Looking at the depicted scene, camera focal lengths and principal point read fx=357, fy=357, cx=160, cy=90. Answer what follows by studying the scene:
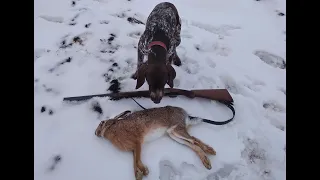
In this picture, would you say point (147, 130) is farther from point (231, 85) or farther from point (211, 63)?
point (211, 63)

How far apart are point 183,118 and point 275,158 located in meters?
0.79

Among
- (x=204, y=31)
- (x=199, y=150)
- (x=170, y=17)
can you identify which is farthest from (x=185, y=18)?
(x=199, y=150)

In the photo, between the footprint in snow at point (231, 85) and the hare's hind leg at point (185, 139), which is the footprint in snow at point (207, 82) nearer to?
the footprint in snow at point (231, 85)

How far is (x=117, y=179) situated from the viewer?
2.58 meters

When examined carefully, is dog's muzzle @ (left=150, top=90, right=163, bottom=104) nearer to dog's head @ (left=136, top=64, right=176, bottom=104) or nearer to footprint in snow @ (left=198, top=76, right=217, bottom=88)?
dog's head @ (left=136, top=64, right=176, bottom=104)

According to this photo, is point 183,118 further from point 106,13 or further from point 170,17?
point 106,13

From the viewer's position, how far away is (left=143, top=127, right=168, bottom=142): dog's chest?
9.20 feet

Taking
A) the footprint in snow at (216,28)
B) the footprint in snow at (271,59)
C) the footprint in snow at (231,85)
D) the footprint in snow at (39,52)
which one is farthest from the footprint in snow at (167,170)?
the footprint in snow at (216,28)

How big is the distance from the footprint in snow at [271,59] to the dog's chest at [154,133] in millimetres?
1521

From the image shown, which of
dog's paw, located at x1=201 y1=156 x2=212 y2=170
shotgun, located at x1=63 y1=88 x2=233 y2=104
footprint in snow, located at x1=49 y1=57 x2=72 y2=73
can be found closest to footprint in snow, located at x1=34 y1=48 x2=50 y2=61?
footprint in snow, located at x1=49 y1=57 x2=72 y2=73

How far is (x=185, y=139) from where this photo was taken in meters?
2.79

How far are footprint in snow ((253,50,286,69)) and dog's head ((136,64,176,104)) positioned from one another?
1.28 metres

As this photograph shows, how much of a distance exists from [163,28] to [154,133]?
3.28 feet

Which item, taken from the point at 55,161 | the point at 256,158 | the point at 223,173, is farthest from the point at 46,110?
the point at 256,158
